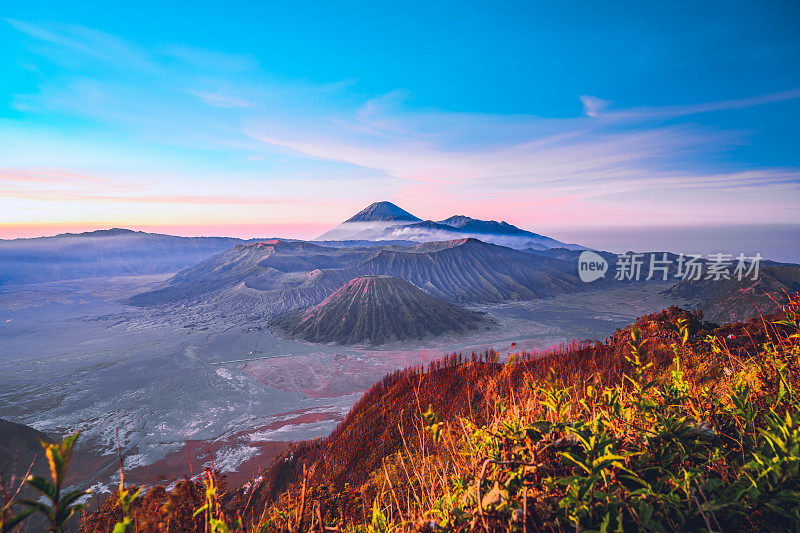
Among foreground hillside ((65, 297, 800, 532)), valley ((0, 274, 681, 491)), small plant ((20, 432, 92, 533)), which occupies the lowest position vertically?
valley ((0, 274, 681, 491))

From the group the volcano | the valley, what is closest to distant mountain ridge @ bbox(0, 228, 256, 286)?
the valley

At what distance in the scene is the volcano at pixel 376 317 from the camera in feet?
128

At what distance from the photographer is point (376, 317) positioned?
4116 cm

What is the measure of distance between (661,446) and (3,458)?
18.4m

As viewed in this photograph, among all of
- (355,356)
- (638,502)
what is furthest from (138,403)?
(638,502)

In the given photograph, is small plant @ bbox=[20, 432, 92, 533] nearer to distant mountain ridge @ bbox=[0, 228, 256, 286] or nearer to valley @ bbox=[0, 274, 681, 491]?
valley @ bbox=[0, 274, 681, 491]

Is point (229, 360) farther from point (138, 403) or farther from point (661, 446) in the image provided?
point (661, 446)

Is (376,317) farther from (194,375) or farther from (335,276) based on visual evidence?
(335,276)

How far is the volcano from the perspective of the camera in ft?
128

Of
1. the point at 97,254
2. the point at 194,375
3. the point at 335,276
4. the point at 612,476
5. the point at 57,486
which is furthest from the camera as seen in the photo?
the point at 97,254

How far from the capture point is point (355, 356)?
33312 millimetres

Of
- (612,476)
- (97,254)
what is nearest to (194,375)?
(612,476)

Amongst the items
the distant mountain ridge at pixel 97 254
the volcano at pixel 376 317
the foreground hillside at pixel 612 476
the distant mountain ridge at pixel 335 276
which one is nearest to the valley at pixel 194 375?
the volcano at pixel 376 317

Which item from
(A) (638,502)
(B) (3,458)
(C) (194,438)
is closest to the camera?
(A) (638,502)
